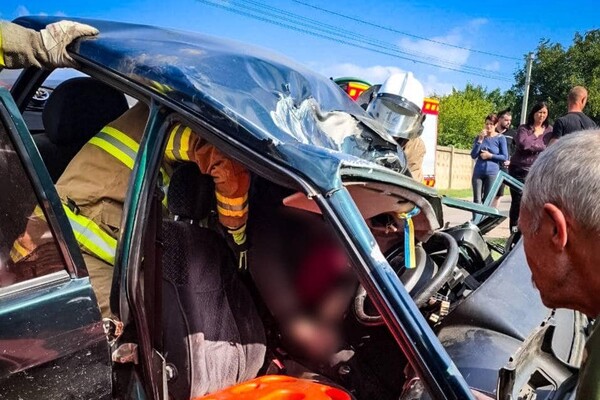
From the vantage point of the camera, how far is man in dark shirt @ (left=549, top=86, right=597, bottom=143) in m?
5.41

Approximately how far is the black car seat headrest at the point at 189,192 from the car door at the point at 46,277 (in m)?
0.40

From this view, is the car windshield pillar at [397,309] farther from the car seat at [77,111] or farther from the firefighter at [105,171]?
the car seat at [77,111]

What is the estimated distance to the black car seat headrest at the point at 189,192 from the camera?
5.84ft

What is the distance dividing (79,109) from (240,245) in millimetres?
863

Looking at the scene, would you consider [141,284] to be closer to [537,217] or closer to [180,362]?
[180,362]

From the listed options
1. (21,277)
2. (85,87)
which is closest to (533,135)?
(85,87)

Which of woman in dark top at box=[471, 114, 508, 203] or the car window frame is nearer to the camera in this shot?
the car window frame

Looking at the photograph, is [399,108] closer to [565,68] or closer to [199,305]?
[199,305]

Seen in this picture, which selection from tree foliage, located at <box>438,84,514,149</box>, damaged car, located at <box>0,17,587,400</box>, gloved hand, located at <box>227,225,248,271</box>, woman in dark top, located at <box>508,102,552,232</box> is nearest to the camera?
damaged car, located at <box>0,17,587,400</box>

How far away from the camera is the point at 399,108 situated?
3762 millimetres

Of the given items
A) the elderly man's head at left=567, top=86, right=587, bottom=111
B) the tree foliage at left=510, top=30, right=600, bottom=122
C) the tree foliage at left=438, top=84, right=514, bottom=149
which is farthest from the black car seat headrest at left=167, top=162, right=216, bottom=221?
the tree foliage at left=510, top=30, right=600, bottom=122

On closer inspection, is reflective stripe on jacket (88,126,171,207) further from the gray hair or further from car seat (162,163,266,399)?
the gray hair

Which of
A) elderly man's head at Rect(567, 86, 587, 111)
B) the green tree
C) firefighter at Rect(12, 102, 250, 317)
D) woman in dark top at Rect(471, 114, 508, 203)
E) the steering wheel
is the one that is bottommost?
the green tree

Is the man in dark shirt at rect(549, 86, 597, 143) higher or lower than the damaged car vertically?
higher
